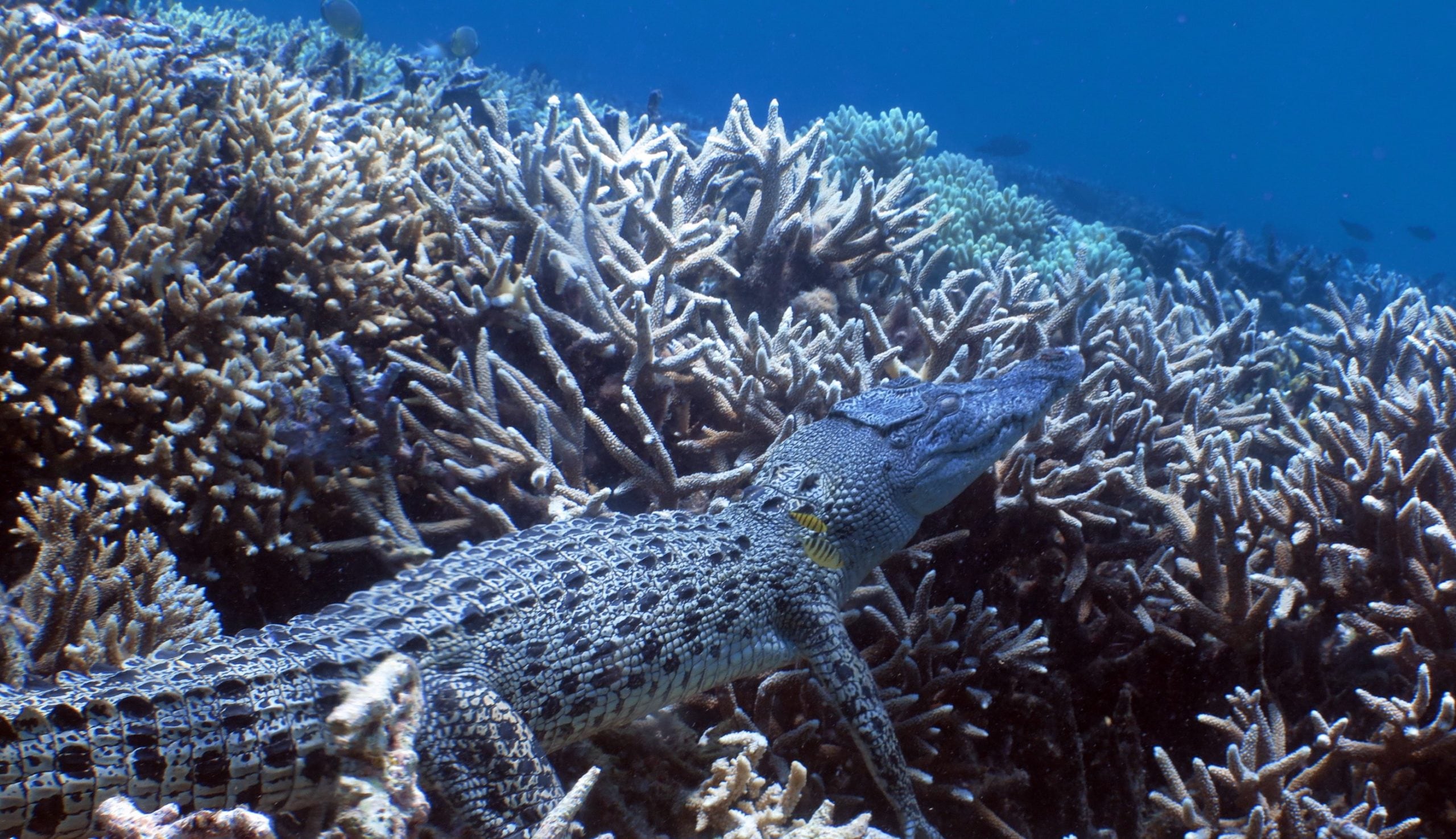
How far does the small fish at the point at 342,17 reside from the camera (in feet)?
37.3

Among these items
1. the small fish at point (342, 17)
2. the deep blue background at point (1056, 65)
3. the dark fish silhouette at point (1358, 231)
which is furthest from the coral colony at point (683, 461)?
the deep blue background at point (1056, 65)

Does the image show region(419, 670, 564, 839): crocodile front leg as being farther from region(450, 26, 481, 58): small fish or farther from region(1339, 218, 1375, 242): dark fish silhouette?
region(1339, 218, 1375, 242): dark fish silhouette


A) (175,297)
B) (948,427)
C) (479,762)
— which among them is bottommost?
(479,762)

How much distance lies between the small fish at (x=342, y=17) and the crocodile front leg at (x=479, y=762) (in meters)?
12.7

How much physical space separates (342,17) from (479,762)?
43.4 feet

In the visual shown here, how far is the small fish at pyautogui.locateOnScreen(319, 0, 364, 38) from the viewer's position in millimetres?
11383

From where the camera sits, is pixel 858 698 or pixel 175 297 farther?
pixel 175 297

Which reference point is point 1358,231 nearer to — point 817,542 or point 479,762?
point 817,542

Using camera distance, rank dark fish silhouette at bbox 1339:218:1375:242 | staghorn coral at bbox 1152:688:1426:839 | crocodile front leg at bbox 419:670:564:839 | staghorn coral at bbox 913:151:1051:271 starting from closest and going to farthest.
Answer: crocodile front leg at bbox 419:670:564:839
staghorn coral at bbox 1152:688:1426:839
staghorn coral at bbox 913:151:1051:271
dark fish silhouette at bbox 1339:218:1375:242

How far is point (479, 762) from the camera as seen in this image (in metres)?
1.95

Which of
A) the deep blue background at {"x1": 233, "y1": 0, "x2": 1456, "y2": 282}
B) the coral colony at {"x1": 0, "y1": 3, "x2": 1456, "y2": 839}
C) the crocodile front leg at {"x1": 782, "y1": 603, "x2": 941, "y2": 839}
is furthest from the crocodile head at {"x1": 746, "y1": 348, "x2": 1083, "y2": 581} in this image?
the deep blue background at {"x1": 233, "y1": 0, "x2": 1456, "y2": 282}

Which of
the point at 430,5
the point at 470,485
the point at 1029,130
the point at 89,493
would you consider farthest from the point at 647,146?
the point at 430,5

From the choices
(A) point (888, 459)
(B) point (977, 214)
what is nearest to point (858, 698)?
(A) point (888, 459)

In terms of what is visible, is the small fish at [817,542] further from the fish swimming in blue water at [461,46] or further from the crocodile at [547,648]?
the fish swimming in blue water at [461,46]
